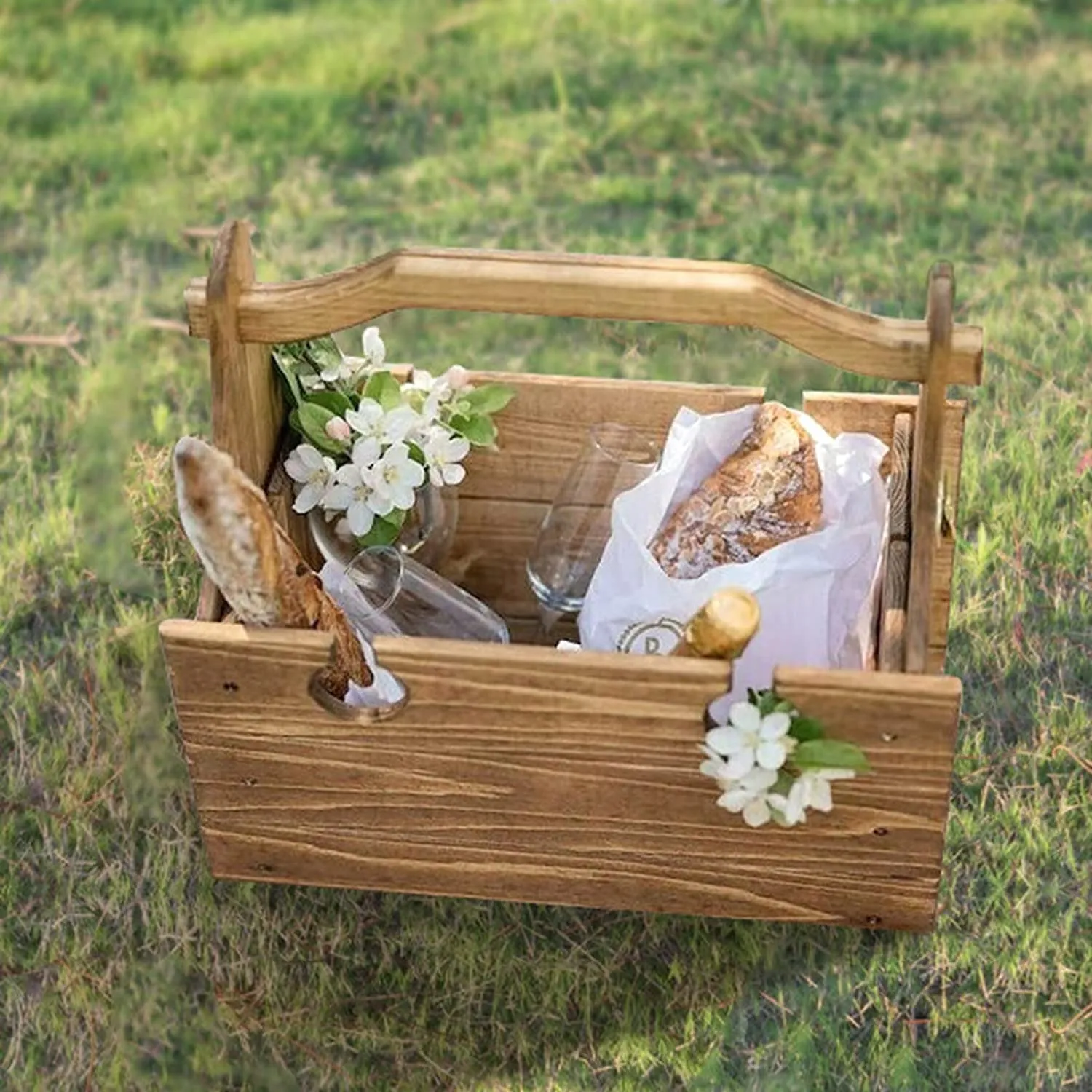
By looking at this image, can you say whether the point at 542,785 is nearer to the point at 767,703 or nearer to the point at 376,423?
the point at 767,703

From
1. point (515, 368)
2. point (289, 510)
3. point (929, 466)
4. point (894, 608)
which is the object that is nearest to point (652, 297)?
point (929, 466)

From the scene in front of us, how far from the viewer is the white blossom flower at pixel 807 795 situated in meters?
1.89

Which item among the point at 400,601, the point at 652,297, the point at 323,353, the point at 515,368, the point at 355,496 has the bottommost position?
the point at 515,368

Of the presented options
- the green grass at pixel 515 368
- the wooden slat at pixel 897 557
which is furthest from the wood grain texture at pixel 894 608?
the green grass at pixel 515 368

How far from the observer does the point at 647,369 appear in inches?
123

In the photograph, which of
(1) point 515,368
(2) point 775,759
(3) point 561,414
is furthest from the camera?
(1) point 515,368

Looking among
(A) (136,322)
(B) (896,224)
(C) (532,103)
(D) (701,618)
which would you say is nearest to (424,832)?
(D) (701,618)

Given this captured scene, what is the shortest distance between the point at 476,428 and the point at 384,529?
0.16m

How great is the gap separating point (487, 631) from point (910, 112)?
189 centimetres

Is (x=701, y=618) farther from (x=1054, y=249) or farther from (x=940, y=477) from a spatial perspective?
(x=1054, y=249)

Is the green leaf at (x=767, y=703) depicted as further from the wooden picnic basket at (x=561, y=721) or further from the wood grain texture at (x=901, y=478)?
the wood grain texture at (x=901, y=478)

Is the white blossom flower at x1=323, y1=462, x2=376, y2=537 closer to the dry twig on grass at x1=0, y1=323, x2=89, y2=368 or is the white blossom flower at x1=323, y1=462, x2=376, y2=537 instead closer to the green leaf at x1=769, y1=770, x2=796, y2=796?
the green leaf at x1=769, y1=770, x2=796, y2=796

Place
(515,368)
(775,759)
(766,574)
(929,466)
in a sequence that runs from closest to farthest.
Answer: (775,759) → (929,466) → (766,574) → (515,368)

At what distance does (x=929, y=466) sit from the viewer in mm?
1990
